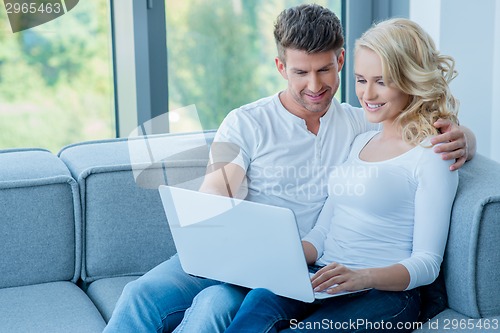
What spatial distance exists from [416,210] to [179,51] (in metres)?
1.38

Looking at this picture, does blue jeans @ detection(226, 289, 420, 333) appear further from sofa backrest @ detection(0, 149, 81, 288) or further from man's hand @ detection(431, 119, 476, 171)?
sofa backrest @ detection(0, 149, 81, 288)

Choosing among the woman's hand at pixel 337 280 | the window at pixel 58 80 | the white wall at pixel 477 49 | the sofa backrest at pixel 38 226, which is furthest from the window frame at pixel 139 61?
the woman's hand at pixel 337 280

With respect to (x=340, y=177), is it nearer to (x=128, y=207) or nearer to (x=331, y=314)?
(x=331, y=314)

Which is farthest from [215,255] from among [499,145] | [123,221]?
[499,145]

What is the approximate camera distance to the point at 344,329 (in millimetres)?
1548

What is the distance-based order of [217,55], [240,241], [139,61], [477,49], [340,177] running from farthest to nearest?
[217,55]
[139,61]
[477,49]
[340,177]
[240,241]

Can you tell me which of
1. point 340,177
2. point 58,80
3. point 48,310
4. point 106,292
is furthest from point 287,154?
point 58,80

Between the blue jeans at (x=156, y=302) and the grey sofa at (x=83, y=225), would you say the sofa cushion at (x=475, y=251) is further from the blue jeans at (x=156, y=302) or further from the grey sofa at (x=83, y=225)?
the blue jeans at (x=156, y=302)

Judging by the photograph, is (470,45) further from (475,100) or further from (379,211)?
(379,211)

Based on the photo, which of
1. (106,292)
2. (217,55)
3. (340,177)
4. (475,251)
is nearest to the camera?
(475,251)

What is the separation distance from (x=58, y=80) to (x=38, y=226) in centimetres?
83

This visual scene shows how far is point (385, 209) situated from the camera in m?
1.71

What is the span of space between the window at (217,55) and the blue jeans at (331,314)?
136cm

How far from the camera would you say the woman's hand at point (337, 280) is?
157 cm
